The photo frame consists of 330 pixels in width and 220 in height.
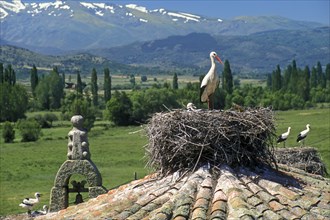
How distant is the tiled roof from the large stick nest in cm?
22

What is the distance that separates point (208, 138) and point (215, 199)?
1.09m

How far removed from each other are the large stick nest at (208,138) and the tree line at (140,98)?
89578mm

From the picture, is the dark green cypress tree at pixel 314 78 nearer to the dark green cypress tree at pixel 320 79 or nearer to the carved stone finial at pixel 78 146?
the dark green cypress tree at pixel 320 79

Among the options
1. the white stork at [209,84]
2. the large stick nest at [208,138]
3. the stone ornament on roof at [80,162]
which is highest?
the white stork at [209,84]

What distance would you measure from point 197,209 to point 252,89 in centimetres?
14434

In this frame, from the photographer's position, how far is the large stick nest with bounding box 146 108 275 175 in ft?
34.6

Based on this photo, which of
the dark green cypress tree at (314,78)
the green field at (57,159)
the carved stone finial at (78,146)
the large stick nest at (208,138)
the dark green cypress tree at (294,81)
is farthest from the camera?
the dark green cypress tree at (314,78)

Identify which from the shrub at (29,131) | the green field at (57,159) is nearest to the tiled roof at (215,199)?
the green field at (57,159)

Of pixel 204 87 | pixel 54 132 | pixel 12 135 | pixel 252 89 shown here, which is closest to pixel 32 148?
pixel 12 135

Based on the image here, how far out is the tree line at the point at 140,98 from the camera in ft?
375

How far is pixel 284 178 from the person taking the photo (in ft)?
37.6

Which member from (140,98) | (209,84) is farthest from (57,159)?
(209,84)

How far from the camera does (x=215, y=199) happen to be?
32.7 ft

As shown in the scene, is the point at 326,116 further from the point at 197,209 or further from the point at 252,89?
the point at 197,209
